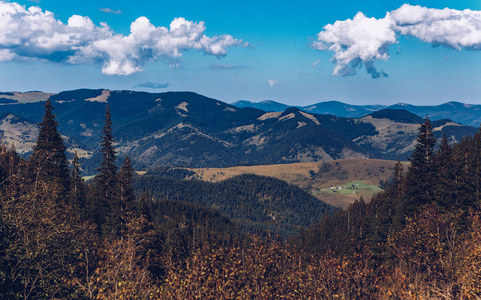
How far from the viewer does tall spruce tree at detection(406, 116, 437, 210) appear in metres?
79.4

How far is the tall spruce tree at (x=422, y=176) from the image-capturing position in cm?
7944

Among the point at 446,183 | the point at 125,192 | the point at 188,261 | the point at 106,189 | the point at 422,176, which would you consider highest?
the point at 422,176

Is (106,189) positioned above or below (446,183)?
below

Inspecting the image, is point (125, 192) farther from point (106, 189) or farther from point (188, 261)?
point (188, 261)

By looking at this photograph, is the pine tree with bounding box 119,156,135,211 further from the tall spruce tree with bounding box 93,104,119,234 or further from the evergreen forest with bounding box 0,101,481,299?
the tall spruce tree with bounding box 93,104,119,234

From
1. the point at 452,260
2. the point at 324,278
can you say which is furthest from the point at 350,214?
the point at 324,278

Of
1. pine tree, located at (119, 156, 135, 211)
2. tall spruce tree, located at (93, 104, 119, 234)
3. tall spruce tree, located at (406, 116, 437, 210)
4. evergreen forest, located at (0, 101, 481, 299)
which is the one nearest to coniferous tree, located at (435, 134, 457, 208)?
evergreen forest, located at (0, 101, 481, 299)

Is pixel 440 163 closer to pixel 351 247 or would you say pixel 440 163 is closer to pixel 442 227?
pixel 351 247

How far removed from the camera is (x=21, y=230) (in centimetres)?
2786

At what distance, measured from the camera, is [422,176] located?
8131 cm

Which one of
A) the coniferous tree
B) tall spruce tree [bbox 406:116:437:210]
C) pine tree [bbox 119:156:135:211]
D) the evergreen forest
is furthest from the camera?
tall spruce tree [bbox 406:116:437:210]

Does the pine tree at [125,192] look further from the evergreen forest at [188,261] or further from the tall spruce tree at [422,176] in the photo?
the tall spruce tree at [422,176]

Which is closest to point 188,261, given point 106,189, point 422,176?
point 106,189

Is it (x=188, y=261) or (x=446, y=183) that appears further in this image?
(x=446, y=183)
